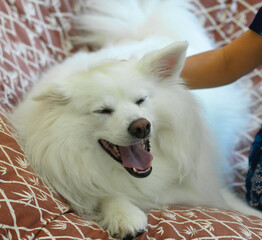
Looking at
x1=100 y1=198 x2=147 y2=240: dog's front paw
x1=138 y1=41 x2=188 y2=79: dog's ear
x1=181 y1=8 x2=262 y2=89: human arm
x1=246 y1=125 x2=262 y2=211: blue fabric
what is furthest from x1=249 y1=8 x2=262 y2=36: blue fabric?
x1=100 y1=198 x2=147 y2=240: dog's front paw

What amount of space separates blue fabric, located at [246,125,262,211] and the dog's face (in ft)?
1.83

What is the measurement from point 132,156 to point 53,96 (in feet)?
1.14

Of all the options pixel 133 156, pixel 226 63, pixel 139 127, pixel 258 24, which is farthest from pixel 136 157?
pixel 258 24

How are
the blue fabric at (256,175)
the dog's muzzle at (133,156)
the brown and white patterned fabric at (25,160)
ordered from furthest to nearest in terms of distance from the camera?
the blue fabric at (256,175), the dog's muzzle at (133,156), the brown and white patterned fabric at (25,160)

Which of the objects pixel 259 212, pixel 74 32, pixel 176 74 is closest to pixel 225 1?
pixel 74 32

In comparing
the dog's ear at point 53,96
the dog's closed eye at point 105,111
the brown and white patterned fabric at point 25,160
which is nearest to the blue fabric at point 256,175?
the brown and white patterned fabric at point 25,160

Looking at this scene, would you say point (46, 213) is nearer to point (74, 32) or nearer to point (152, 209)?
point (152, 209)

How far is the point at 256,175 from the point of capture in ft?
4.96

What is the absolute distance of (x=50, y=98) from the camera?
120 centimetres

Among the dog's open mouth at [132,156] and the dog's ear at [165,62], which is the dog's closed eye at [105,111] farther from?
the dog's ear at [165,62]

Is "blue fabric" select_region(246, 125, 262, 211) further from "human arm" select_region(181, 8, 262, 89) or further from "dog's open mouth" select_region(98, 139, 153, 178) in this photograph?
"dog's open mouth" select_region(98, 139, 153, 178)

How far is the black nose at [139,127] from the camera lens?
1.09 meters

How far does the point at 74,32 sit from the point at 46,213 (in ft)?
4.95

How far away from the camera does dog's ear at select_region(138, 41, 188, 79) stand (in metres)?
1.20
